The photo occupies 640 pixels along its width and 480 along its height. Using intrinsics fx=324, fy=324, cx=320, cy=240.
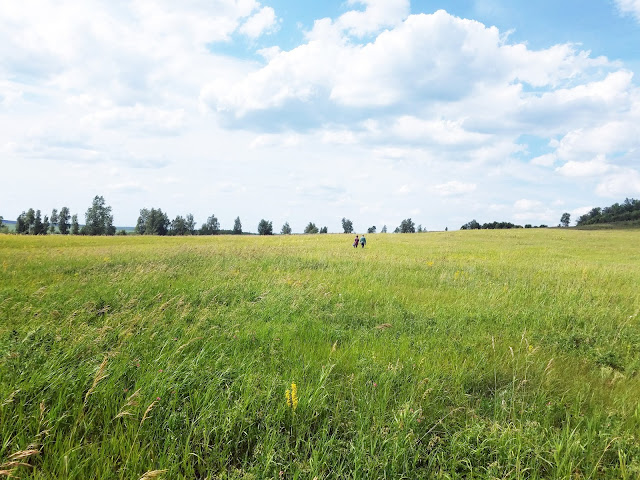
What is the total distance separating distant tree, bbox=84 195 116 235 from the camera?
102 m

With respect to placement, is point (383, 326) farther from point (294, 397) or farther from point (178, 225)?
point (178, 225)

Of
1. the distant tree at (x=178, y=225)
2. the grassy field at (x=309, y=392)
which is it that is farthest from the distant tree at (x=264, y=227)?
the grassy field at (x=309, y=392)

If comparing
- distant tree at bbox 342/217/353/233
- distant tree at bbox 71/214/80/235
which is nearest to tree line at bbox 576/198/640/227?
distant tree at bbox 342/217/353/233

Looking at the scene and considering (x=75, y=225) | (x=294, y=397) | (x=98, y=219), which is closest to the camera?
(x=294, y=397)

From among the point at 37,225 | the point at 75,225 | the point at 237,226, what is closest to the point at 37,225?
the point at 37,225

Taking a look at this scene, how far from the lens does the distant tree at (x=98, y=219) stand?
4035 inches

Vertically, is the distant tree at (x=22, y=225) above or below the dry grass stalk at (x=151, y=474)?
above

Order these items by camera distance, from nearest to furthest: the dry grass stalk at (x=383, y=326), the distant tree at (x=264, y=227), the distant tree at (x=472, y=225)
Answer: the dry grass stalk at (x=383, y=326) → the distant tree at (x=472, y=225) → the distant tree at (x=264, y=227)

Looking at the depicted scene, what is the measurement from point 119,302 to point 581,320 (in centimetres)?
947

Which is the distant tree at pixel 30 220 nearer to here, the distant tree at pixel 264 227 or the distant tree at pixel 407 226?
the distant tree at pixel 264 227

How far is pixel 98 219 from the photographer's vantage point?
340 feet

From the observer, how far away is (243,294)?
7.89m

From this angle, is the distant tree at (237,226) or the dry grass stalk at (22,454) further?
the distant tree at (237,226)

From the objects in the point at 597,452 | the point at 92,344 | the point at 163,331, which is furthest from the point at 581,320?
the point at 92,344
